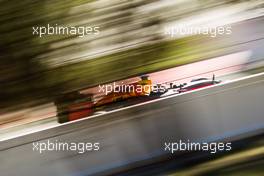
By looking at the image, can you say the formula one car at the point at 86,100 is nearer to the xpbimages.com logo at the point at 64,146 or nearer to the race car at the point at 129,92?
the race car at the point at 129,92

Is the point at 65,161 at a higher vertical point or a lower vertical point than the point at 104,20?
lower

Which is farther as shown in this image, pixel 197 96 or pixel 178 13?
pixel 178 13

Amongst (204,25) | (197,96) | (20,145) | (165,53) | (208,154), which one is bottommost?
(208,154)

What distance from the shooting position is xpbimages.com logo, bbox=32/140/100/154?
9.71 ft

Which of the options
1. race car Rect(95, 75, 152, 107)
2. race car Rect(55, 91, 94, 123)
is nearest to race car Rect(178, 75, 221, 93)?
race car Rect(95, 75, 152, 107)

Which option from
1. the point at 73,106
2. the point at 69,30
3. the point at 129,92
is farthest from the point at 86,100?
the point at 69,30

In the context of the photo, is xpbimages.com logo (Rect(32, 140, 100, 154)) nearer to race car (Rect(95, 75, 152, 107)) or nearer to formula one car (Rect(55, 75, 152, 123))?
formula one car (Rect(55, 75, 152, 123))

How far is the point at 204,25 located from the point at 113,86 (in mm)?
929

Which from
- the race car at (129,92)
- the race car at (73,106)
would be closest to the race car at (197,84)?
the race car at (129,92)

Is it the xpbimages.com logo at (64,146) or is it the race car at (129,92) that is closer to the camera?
the xpbimages.com logo at (64,146)

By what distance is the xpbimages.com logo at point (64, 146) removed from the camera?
296 centimetres

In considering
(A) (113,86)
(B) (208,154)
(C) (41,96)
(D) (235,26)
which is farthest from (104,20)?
(B) (208,154)

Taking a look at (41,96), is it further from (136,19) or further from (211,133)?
(211,133)

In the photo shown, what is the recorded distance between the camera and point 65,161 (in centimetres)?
306
